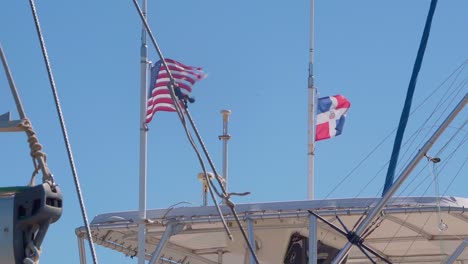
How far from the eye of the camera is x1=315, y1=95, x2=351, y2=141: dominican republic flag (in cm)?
2669

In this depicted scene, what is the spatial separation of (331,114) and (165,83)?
514 centimetres

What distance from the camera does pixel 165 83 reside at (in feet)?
76.5

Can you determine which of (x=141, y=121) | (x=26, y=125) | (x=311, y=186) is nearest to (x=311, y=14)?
(x=311, y=186)

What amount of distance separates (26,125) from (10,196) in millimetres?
805

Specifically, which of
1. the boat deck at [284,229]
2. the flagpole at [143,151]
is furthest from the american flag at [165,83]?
the boat deck at [284,229]

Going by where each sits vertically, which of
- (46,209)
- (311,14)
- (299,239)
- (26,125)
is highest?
(311,14)

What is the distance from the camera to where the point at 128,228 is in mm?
22766

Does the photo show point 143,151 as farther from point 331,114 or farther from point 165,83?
point 331,114

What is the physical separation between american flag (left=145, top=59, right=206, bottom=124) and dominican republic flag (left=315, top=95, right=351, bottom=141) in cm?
435

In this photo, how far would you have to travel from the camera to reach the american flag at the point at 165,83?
76.4 ft

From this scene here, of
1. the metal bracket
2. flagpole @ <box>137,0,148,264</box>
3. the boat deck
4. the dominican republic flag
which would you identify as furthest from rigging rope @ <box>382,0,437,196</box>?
flagpole @ <box>137,0,148,264</box>

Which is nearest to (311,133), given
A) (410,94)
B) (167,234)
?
(410,94)

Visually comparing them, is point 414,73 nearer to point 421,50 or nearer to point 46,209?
point 421,50

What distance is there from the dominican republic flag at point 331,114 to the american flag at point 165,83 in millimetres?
4350
